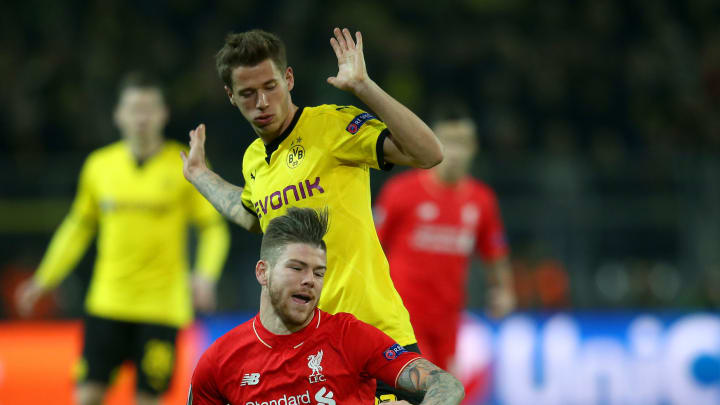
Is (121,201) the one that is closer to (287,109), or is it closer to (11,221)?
(287,109)


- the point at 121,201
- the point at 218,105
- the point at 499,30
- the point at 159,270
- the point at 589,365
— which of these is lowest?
the point at 589,365

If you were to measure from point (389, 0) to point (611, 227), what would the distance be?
5366 millimetres

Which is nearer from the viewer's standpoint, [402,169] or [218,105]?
[402,169]

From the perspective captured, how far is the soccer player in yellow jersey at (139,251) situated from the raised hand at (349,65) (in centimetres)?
347

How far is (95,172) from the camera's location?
7.11 meters

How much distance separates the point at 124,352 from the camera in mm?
6914

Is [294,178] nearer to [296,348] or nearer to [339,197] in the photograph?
[339,197]

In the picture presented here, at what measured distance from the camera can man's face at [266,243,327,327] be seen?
3.54 m

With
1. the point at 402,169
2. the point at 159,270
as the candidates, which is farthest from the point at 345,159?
the point at 402,169

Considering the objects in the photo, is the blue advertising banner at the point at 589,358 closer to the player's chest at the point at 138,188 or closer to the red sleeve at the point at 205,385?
the player's chest at the point at 138,188

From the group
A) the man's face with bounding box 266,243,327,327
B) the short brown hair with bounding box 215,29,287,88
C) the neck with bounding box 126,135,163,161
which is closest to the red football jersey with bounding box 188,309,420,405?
the man's face with bounding box 266,243,327,327

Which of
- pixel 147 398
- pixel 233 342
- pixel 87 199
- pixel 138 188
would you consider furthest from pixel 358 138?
pixel 87 199

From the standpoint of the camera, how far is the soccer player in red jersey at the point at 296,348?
11.7 ft

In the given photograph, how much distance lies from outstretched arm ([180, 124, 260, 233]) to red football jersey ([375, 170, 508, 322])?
122 inches
